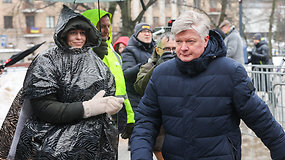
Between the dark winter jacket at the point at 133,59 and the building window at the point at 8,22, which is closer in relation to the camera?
the dark winter jacket at the point at 133,59

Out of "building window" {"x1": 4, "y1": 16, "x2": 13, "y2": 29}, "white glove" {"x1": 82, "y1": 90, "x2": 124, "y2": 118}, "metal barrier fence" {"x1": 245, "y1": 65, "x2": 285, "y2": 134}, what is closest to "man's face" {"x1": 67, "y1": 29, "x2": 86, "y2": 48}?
"white glove" {"x1": 82, "y1": 90, "x2": 124, "y2": 118}

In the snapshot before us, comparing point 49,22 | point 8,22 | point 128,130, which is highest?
point 49,22

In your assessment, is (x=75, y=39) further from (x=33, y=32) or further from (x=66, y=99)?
(x=33, y=32)

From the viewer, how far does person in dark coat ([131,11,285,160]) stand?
267cm

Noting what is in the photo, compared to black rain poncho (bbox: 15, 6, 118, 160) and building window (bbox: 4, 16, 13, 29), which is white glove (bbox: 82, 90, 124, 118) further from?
building window (bbox: 4, 16, 13, 29)

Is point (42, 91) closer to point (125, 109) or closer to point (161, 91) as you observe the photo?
point (161, 91)

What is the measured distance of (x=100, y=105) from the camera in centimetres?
317

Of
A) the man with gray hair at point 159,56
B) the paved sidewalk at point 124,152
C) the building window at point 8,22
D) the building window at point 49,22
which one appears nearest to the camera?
the man with gray hair at point 159,56

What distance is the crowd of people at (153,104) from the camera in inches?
105

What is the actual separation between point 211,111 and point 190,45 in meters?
0.43

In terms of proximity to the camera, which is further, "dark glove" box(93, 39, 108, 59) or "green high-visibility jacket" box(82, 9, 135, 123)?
"green high-visibility jacket" box(82, 9, 135, 123)

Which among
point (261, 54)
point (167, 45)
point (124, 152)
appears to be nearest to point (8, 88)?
point (124, 152)

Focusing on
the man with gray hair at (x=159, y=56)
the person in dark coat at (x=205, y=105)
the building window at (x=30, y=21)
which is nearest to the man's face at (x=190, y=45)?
the person in dark coat at (x=205, y=105)

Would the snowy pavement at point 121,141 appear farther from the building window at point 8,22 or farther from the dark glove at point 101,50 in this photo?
the building window at point 8,22
